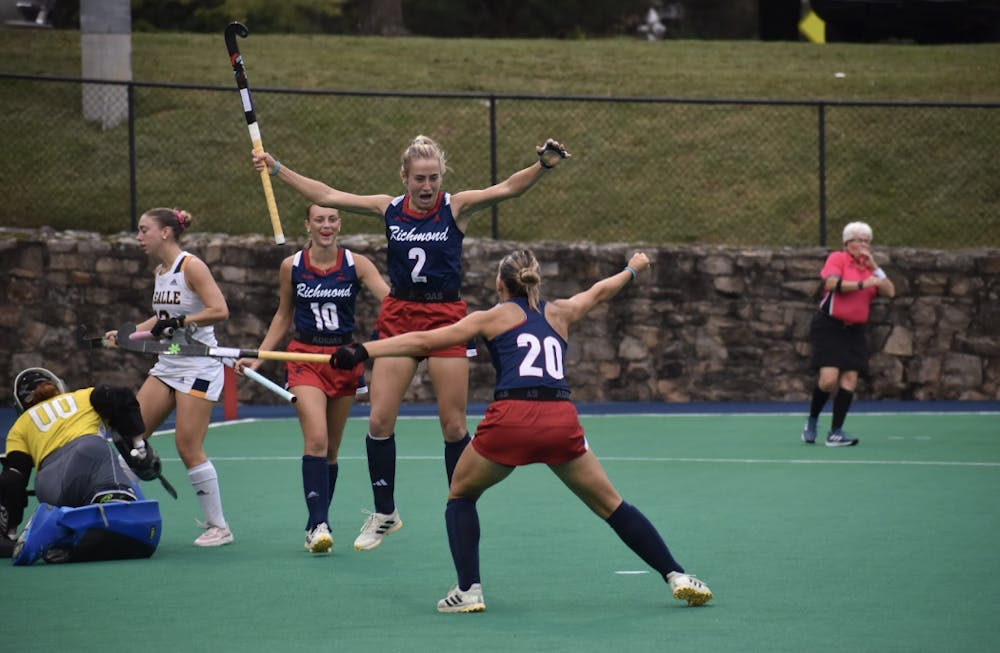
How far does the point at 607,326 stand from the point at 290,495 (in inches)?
317

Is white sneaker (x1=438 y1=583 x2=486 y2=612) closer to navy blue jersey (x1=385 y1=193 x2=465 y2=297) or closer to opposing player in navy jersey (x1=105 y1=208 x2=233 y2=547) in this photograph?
navy blue jersey (x1=385 y1=193 x2=465 y2=297)

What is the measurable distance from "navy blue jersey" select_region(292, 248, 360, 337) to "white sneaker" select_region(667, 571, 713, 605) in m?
3.24

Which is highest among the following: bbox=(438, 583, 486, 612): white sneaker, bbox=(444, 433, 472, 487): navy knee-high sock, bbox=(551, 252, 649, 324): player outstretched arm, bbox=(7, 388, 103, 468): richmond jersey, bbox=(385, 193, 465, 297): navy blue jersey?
bbox=(385, 193, 465, 297): navy blue jersey

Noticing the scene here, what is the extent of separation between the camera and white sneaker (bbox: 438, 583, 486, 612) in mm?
8133

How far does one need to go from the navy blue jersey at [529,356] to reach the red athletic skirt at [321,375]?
2.41m

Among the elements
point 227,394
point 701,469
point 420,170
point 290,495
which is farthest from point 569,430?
point 227,394

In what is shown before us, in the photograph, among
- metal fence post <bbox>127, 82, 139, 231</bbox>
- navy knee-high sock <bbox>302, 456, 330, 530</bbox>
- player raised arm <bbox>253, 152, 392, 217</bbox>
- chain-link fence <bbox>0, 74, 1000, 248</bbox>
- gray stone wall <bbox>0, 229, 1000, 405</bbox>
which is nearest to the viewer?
navy knee-high sock <bbox>302, 456, 330, 530</bbox>

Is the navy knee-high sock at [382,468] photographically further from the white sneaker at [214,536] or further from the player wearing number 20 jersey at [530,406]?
the player wearing number 20 jersey at [530,406]

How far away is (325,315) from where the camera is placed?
34.3 ft

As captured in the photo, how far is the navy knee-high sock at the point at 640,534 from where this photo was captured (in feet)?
26.4

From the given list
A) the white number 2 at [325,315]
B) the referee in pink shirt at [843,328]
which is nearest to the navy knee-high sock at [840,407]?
the referee in pink shirt at [843,328]

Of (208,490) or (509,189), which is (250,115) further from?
(208,490)

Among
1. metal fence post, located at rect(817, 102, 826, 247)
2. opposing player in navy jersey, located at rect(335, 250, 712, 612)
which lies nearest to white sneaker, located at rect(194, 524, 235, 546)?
opposing player in navy jersey, located at rect(335, 250, 712, 612)

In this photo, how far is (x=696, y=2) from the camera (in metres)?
43.2
